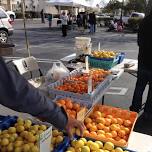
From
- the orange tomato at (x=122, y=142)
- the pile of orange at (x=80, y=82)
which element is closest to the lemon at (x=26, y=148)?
the orange tomato at (x=122, y=142)

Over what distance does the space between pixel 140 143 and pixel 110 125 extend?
0.36 m

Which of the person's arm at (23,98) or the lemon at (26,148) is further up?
the person's arm at (23,98)

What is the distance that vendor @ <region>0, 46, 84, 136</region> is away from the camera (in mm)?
1614

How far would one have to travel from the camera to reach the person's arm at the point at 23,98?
5.29 feet

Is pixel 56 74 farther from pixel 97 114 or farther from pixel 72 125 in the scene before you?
pixel 72 125

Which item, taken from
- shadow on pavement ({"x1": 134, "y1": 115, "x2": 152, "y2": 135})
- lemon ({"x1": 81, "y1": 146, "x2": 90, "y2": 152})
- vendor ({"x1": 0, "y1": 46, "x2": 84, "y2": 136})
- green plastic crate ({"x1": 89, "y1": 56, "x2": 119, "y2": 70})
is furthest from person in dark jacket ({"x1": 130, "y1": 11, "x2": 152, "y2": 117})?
vendor ({"x1": 0, "y1": 46, "x2": 84, "y2": 136})

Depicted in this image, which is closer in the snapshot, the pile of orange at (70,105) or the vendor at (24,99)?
the vendor at (24,99)

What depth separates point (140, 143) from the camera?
253 centimetres

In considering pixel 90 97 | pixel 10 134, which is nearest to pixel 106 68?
Result: pixel 90 97

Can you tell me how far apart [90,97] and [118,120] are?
14.9 inches

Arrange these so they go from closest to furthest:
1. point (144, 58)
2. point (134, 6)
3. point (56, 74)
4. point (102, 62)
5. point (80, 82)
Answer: point (80, 82) < point (56, 74) < point (144, 58) < point (102, 62) < point (134, 6)

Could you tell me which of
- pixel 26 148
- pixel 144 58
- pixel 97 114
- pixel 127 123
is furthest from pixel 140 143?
pixel 144 58

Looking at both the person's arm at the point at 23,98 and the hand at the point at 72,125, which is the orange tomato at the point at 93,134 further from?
the person's arm at the point at 23,98

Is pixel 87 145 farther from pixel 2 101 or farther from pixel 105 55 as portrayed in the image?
pixel 105 55
